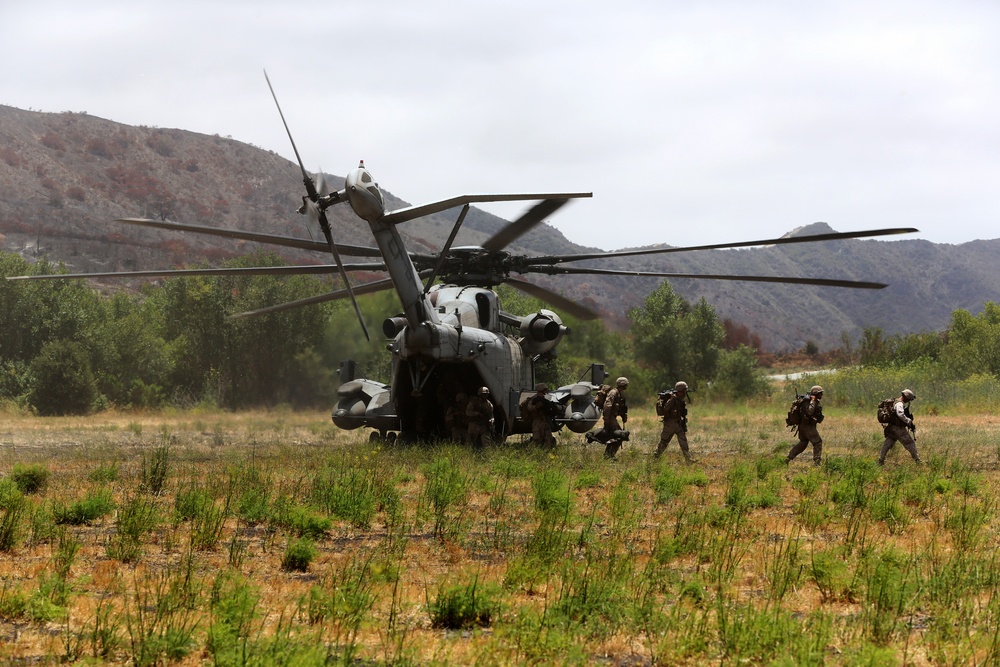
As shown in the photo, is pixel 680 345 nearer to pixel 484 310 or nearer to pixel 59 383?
pixel 59 383

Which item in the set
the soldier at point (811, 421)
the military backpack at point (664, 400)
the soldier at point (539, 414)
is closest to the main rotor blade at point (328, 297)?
the soldier at point (539, 414)

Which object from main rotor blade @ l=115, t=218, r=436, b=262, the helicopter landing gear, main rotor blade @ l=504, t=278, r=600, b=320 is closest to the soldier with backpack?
main rotor blade @ l=504, t=278, r=600, b=320

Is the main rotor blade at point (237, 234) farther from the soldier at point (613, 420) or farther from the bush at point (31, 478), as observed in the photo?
the soldier at point (613, 420)

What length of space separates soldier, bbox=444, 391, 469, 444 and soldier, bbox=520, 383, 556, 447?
1538mm

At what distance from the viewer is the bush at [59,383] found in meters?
37.7

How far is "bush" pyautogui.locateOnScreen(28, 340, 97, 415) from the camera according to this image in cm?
3766

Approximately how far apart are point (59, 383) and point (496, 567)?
34.6 metres

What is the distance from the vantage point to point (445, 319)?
17062 millimetres

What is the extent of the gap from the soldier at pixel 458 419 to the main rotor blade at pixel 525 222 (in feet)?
9.07

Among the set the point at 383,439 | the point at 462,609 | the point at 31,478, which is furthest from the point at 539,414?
the point at 462,609

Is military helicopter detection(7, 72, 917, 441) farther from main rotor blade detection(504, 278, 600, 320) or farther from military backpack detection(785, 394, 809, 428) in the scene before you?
military backpack detection(785, 394, 809, 428)

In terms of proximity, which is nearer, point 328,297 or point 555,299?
point 328,297

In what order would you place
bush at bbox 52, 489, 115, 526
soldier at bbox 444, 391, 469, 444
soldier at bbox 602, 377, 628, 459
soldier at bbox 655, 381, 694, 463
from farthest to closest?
soldier at bbox 602, 377, 628, 459, soldier at bbox 655, 381, 694, 463, soldier at bbox 444, 391, 469, 444, bush at bbox 52, 489, 115, 526

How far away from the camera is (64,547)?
24.5 ft
